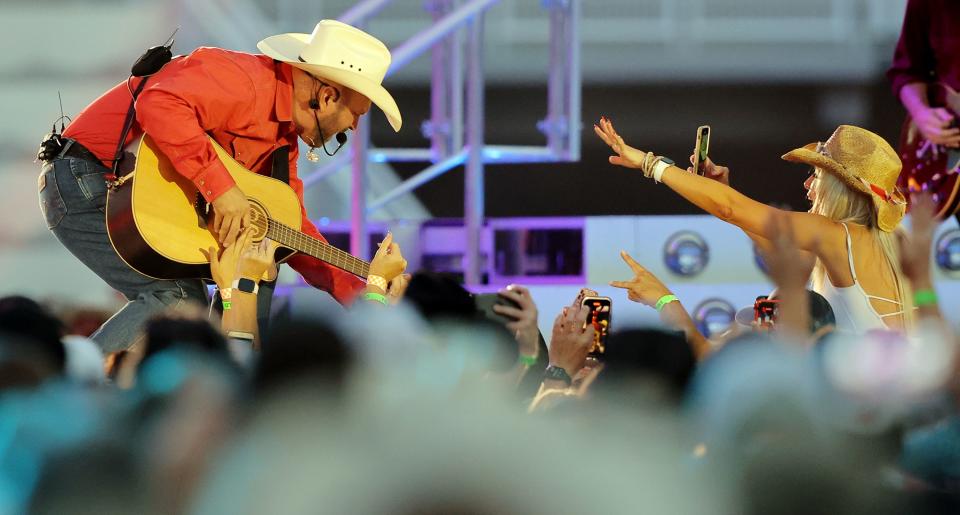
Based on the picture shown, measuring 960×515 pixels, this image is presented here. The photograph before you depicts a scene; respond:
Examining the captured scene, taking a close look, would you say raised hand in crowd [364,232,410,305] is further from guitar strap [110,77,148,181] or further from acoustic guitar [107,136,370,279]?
guitar strap [110,77,148,181]

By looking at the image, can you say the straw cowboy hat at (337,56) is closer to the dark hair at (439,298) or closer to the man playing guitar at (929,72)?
the dark hair at (439,298)

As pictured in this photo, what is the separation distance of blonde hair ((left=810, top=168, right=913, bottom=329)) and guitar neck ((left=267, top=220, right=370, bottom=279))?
1261 millimetres

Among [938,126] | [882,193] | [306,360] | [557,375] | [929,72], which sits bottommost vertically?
[557,375]

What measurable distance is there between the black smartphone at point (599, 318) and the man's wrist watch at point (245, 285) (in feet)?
2.48

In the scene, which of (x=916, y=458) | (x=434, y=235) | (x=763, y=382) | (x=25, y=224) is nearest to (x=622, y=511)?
(x=763, y=382)

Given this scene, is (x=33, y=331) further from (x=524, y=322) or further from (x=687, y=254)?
(x=687, y=254)

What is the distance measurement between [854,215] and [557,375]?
4.53 ft

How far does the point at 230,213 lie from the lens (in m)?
3.06

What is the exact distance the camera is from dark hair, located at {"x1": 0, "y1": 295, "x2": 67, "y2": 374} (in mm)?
1684

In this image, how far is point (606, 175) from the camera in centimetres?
655

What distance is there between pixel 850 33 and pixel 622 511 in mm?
5450

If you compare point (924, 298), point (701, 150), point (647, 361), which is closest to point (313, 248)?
point (701, 150)

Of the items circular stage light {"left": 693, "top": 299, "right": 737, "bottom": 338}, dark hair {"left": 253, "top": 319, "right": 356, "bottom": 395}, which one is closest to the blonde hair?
circular stage light {"left": 693, "top": 299, "right": 737, "bottom": 338}

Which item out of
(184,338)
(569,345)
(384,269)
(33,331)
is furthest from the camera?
(384,269)
